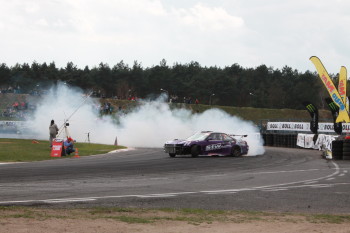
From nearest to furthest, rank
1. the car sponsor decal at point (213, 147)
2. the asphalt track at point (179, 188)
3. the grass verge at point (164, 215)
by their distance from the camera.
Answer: the grass verge at point (164, 215), the asphalt track at point (179, 188), the car sponsor decal at point (213, 147)

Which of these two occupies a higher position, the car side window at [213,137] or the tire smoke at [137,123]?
the tire smoke at [137,123]

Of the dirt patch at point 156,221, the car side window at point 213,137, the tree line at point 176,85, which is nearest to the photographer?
the dirt patch at point 156,221

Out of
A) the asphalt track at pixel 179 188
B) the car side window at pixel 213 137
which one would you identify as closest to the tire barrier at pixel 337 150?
the car side window at pixel 213 137

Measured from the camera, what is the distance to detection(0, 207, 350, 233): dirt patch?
710 centimetres

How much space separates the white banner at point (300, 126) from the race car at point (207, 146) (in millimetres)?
14635

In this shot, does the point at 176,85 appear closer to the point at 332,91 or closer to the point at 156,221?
the point at 332,91

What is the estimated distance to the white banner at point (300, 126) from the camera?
4147 cm

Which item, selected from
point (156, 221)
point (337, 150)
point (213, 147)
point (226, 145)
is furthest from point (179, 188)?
point (337, 150)

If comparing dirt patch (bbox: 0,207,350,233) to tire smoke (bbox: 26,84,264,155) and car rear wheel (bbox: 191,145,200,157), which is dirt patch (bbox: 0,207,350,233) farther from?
tire smoke (bbox: 26,84,264,155)

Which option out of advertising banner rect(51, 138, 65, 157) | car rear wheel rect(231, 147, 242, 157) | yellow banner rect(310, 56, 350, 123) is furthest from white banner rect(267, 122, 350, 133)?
advertising banner rect(51, 138, 65, 157)

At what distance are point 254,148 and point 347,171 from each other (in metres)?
11.4

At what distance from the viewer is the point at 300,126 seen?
44.6 meters

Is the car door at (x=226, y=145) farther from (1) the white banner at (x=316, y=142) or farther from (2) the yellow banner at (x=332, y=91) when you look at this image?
(2) the yellow banner at (x=332, y=91)

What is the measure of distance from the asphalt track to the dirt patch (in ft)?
3.18
